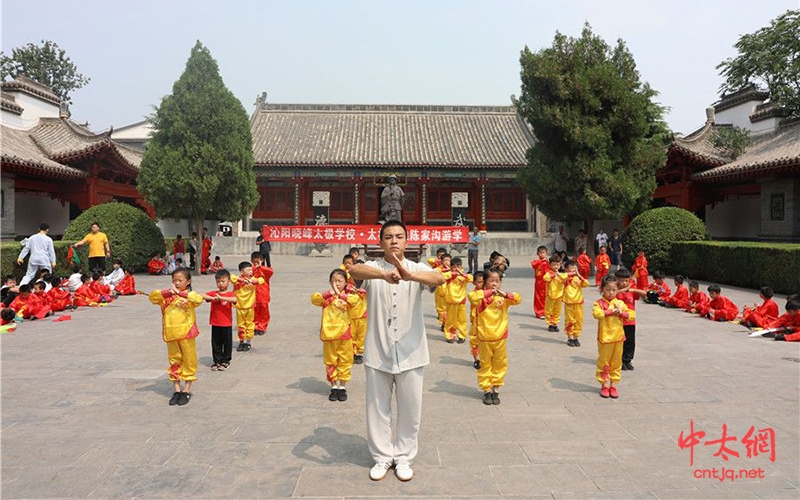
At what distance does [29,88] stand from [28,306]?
629 inches

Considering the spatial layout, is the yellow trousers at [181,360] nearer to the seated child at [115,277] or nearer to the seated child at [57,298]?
the seated child at [57,298]

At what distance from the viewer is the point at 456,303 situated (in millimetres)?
7645

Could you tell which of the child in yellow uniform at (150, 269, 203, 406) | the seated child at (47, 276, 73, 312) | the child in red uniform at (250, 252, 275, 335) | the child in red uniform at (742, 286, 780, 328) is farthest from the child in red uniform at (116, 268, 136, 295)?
the child in red uniform at (742, 286, 780, 328)

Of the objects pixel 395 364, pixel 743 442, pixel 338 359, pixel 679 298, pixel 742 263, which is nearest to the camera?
pixel 395 364

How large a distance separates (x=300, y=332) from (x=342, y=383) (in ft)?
10.8

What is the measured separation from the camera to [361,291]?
238 inches

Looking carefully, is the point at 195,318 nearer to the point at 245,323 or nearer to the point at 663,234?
the point at 245,323

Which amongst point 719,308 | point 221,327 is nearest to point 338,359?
point 221,327

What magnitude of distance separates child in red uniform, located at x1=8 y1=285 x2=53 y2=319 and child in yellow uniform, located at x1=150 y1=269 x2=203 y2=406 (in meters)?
5.79

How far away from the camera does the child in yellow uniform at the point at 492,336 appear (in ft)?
16.7

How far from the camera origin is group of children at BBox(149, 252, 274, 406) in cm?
507

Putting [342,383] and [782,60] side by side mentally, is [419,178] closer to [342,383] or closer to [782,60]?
[782,60]

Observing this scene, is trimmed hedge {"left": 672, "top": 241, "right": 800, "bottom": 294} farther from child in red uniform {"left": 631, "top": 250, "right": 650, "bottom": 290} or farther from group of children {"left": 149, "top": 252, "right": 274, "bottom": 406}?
group of children {"left": 149, "top": 252, "right": 274, "bottom": 406}

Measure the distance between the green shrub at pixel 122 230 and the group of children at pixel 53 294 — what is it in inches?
106
